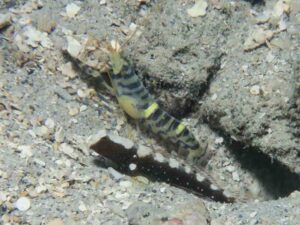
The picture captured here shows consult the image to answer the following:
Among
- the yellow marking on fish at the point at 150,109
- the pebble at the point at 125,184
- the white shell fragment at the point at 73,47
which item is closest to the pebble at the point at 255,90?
the yellow marking on fish at the point at 150,109

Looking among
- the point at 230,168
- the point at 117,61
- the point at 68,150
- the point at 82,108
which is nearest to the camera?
the point at 68,150

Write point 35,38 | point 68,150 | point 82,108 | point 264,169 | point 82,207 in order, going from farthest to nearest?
1. point 264,169
2. point 35,38
3. point 82,108
4. point 68,150
5. point 82,207

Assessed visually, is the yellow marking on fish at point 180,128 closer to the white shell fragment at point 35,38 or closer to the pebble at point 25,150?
the white shell fragment at point 35,38

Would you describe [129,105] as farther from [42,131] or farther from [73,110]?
[42,131]

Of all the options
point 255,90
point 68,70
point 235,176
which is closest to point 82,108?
point 68,70

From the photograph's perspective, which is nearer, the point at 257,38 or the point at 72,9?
the point at 257,38

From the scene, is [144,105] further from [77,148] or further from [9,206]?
[9,206]
